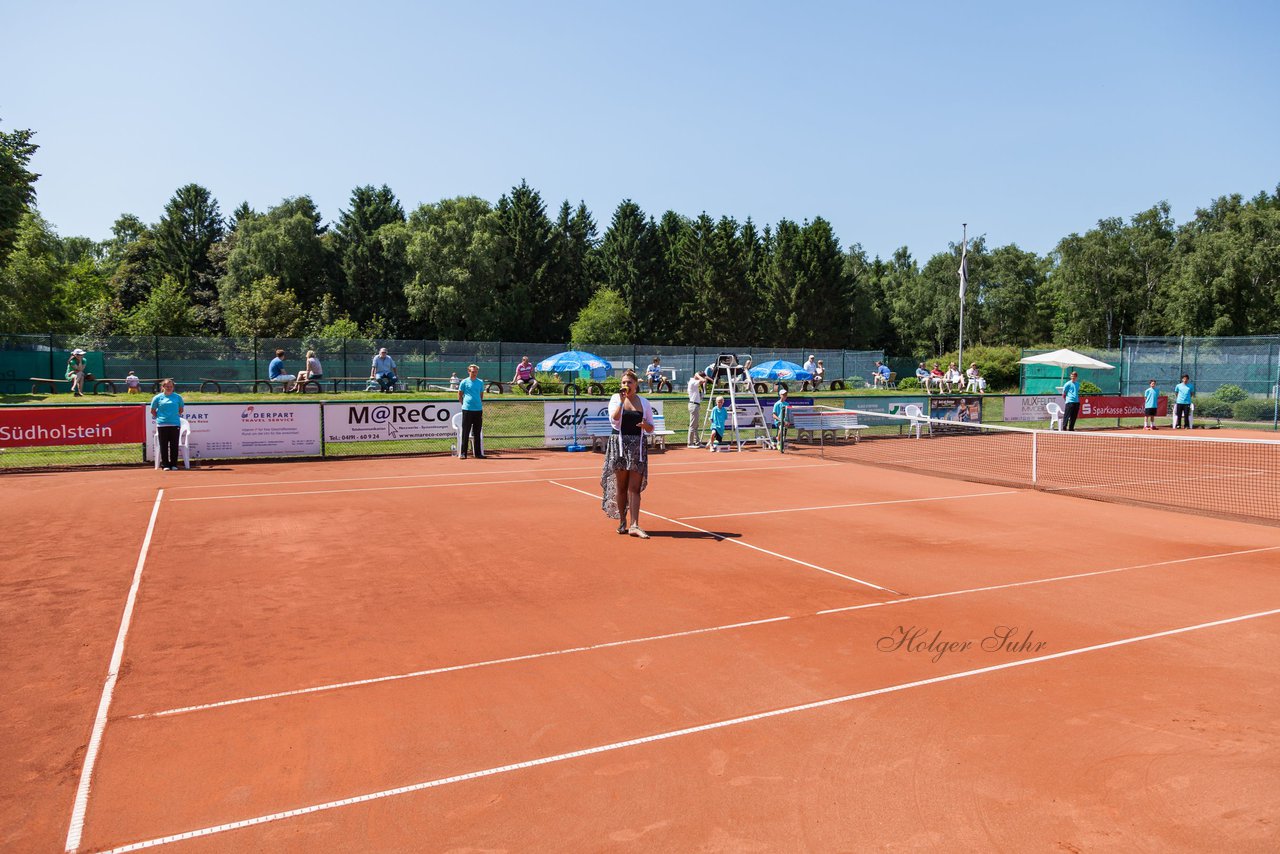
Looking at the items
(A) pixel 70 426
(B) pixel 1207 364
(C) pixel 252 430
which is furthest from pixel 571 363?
(B) pixel 1207 364

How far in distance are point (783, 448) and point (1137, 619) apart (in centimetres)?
1651

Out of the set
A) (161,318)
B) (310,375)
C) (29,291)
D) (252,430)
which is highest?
(29,291)

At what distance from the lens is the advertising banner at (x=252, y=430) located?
20.2 meters

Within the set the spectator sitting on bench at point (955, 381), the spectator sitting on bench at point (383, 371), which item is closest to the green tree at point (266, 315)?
the spectator sitting on bench at point (383, 371)

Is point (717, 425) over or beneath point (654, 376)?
beneath

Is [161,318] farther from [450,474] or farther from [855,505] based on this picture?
[855,505]

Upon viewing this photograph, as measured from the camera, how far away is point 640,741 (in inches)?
208

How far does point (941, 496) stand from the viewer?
15883mm

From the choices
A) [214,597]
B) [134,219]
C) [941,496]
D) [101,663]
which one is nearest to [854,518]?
[941,496]

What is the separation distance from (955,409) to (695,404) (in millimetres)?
11426

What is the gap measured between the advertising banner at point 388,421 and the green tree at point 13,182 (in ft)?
86.6

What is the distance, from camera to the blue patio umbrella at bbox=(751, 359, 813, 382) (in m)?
43.3

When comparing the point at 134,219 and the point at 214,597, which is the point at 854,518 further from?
the point at 134,219

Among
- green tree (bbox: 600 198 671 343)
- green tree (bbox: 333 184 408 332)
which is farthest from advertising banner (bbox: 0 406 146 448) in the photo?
green tree (bbox: 600 198 671 343)
